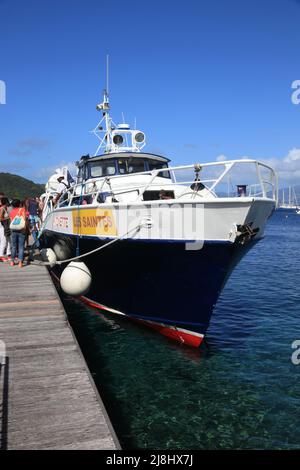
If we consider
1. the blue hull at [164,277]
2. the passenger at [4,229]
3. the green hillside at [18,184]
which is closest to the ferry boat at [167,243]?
the blue hull at [164,277]

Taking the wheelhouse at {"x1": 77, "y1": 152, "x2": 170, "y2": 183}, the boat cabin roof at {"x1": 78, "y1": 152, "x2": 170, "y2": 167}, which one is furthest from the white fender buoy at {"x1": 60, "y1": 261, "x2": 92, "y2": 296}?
the boat cabin roof at {"x1": 78, "y1": 152, "x2": 170, "y2": 167}

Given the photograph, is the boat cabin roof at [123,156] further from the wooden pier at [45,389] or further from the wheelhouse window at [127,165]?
the wooden pier at [45,389]

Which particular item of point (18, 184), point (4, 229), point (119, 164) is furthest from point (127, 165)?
Answer: point (18, 184)

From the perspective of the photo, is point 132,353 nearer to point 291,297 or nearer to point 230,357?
point 230,357

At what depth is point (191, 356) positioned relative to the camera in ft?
24.2

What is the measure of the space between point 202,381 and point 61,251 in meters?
5.76

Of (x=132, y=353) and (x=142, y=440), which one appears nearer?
(x=142, y=440)

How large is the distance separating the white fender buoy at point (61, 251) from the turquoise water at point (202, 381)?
4.89 feet

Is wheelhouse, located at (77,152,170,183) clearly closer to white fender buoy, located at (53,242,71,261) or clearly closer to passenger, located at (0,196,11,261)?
white fender buoy, located at (53,242,71,261)

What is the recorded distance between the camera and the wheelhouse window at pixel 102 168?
32.8 feet
